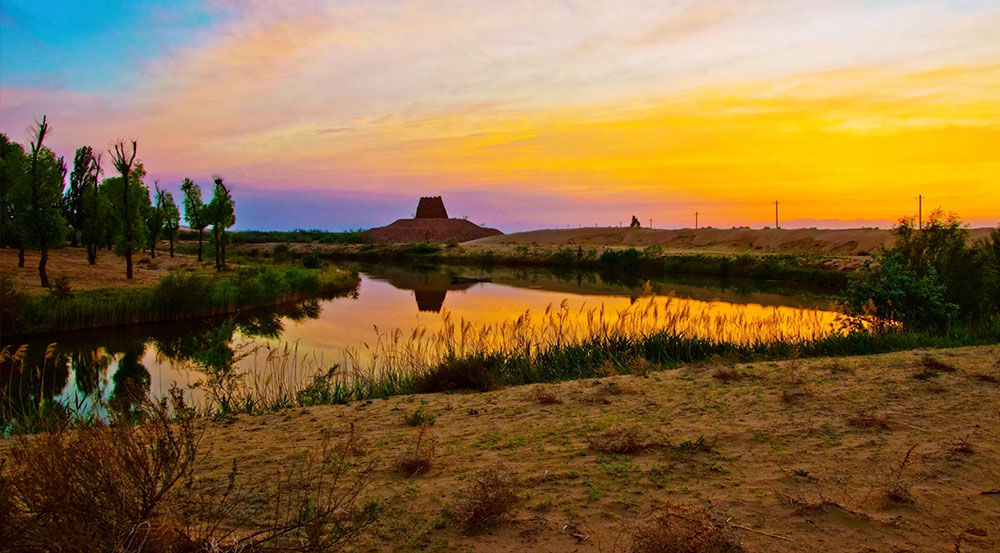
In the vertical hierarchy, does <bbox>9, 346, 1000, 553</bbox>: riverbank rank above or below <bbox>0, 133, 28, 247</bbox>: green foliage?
below

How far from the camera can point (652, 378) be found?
7.79 meters

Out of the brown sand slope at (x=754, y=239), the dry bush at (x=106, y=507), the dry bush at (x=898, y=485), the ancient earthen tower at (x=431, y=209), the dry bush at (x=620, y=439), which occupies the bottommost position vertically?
the dry bush at (x=620, y=439)

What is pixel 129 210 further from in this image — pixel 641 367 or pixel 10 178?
pixel 641 367

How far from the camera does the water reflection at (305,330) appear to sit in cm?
1013

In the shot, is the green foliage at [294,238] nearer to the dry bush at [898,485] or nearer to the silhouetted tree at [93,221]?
the silhouetted tree at [93,221]

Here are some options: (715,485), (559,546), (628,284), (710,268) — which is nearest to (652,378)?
(715,485)

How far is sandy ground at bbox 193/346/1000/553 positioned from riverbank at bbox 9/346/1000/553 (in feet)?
0.05

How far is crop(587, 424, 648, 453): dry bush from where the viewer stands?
4840 millimetres

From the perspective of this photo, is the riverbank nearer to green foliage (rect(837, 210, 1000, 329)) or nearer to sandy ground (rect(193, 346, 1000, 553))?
sandy ground (rect(193, 346, 1000, 553))

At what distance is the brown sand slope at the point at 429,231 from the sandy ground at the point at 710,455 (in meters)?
115

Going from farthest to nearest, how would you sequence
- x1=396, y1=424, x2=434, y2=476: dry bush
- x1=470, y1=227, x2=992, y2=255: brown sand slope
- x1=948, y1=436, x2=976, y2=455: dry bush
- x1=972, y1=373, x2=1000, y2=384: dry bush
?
1. x1=470, y1=227, x2=992, y2=255: brown sand slope
2. x1=972, y1=373, x2=1000, y2=384: dry bush
3. x1=396, y1=424, x2=434, y2=476: dry bush
4. x1=948, y1=436, x2=976, y2=455: dry bush

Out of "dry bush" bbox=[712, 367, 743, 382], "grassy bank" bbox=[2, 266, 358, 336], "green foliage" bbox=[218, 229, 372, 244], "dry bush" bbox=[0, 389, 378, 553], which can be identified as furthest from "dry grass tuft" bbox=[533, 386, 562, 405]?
"green foliage" bbox=[218, 229, 372, 244]

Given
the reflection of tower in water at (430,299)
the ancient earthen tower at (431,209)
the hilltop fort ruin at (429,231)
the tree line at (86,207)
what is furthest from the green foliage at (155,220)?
the ancient earthen tower at (431,209)

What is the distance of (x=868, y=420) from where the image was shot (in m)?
5.25
